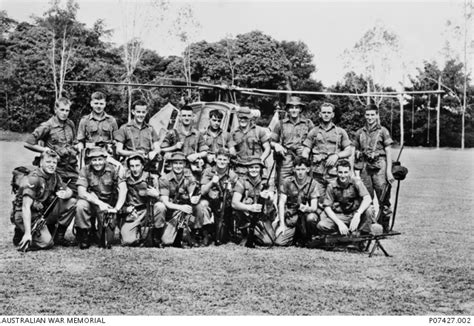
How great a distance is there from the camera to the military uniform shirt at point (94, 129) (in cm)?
659

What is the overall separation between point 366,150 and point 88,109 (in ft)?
69.8

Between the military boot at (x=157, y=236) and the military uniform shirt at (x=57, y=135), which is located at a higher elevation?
the military uniform shirt at (x=57, y=135)

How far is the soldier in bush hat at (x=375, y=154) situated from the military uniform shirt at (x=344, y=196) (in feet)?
2.75

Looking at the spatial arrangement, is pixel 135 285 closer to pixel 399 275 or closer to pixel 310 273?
pixel 310 273

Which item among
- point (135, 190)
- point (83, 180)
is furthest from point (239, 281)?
point (83, 180)

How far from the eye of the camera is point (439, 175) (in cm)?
1723

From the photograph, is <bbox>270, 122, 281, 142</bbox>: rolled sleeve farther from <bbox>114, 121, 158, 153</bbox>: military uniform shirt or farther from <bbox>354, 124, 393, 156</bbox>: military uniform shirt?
<bbox>114, 121, 158, 153</bbox>: military uniform shirt

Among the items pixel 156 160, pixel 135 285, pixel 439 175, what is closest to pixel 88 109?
pixel 439 175

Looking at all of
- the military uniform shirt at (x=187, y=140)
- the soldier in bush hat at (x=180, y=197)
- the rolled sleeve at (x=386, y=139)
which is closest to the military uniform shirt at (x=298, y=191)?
the soldier in bush hat at (x=180, y=197)

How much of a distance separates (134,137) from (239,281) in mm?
2773

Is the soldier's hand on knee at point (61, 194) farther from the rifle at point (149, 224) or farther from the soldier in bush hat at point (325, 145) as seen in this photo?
the soldier in bush hat at point (325, 145)

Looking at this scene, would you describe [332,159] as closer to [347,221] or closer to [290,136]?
[347,221]

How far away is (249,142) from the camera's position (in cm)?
727

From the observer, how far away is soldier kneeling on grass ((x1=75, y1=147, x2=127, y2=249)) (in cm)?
583
